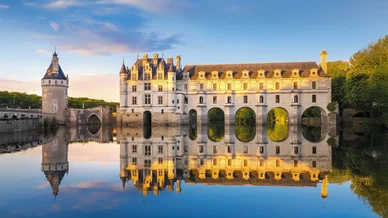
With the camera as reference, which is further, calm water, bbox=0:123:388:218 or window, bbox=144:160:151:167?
window, bbox=144:160:151:167

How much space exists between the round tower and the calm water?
3626cm

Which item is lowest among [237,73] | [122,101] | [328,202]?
[328,202]

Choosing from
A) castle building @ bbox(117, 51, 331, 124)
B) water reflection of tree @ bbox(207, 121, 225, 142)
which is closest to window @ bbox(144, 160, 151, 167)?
water reflection of tree @ bbox(207, 121, 225, 142)

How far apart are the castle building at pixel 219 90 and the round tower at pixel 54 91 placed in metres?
10.1

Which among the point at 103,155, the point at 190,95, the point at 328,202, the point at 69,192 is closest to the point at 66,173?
the point at 69,192

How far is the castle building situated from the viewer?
4975 centimetres

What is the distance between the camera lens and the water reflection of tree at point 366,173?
10.4 m

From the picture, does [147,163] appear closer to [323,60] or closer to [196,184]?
[196,184]

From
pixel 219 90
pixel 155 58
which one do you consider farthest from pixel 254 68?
pixel 155 58

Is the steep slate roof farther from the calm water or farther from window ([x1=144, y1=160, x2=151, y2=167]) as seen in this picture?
window ([x1=144, y1=160, x2=151, y2=167])

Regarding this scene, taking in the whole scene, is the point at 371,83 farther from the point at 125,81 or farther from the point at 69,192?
the point at 69,192

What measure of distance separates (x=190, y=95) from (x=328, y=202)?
43.3 m

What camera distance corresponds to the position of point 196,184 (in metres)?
13.1

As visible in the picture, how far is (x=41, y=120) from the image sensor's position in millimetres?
46781
